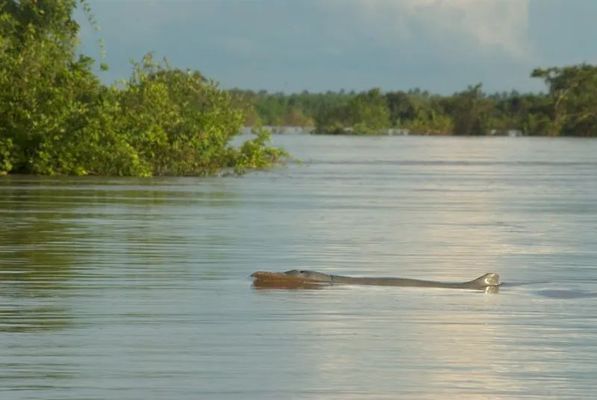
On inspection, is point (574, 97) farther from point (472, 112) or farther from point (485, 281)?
point (485, 281)

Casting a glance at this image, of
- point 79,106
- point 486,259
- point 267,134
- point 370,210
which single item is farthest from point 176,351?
point 267,134

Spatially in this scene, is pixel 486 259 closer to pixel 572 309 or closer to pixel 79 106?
pixel 572 309

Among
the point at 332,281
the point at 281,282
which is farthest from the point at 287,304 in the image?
the point at 332,281

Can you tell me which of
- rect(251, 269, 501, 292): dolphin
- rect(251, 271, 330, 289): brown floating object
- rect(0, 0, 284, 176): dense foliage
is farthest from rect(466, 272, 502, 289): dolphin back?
rect(0, 0, 284, 176): dense foliage

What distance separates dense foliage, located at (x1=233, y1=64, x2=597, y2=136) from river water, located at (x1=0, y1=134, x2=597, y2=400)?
3378 inches

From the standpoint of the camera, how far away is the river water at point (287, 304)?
864cm

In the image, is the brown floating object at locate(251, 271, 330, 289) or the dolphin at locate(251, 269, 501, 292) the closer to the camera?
the brown floating object at locate(251, 271, 330, 289)

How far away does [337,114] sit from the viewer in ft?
430

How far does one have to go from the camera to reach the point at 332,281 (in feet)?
44.8

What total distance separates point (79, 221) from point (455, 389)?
1354 cm

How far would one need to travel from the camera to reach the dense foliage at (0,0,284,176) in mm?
36719

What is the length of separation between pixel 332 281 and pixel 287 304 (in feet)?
5.05

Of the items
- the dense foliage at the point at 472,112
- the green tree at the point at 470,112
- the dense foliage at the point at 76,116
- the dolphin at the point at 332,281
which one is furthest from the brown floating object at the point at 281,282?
the green tree at the point at 470,112

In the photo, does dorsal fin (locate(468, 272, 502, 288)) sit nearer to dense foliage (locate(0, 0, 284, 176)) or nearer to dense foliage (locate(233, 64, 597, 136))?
dense foliage (locate(0, 0, 284, 176))
